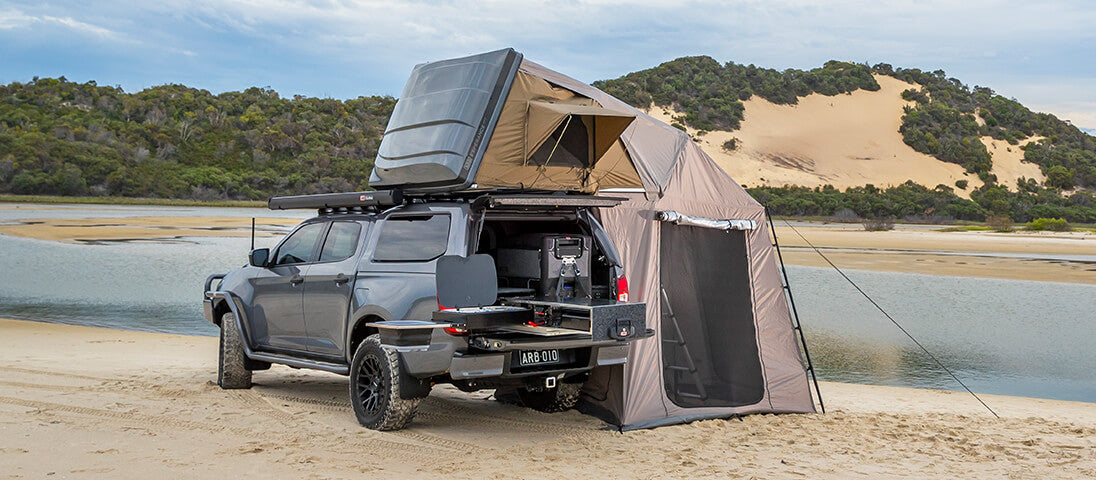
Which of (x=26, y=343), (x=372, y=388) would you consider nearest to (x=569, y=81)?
(x=372, y=388)

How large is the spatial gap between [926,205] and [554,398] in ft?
165

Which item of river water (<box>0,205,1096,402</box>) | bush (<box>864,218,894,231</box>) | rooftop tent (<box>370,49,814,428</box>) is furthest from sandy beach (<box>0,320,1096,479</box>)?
bush (<box>864,218,894,231</box>)

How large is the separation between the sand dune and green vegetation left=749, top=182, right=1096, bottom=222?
27.9ft

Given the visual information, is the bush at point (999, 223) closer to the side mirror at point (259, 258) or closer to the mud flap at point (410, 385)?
the side mirror at point (259, 258)

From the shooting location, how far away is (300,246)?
28.5 ft

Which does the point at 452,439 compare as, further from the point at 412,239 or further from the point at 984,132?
the point at 984,132

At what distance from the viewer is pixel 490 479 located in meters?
6.10

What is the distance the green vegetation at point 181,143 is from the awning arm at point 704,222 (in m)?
44.1

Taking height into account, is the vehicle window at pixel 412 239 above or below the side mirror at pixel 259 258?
above

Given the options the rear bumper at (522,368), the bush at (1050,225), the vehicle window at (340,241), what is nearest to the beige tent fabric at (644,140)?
the rear bumper at (522,368)

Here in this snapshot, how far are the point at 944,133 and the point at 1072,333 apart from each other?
213 feet

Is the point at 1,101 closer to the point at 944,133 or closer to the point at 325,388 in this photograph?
the point at 944,133

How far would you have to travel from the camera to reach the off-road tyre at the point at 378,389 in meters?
7.11

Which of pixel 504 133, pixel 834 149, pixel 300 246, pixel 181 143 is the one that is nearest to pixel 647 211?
pixel 504 133
